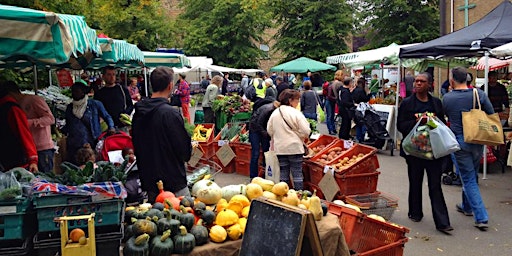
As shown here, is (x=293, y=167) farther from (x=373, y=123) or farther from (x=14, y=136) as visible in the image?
(x=373, y=123)

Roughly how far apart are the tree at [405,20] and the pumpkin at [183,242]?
27.3m

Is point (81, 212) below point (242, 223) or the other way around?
the other way around

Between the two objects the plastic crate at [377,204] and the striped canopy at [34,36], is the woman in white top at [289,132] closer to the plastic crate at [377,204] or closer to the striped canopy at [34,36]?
the plastic crate at [377,204]

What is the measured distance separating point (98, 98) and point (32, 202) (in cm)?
523

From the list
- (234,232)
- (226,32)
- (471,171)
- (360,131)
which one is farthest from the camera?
(226,32)

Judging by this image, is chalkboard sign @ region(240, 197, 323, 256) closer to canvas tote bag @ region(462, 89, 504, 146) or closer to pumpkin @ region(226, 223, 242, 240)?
pumpkin @ region(226, 223, 242, 240)

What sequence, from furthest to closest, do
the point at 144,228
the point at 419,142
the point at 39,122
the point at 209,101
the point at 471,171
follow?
the point at 209,101
the point at 471,171
the point at 39,122
the point at 419,142
the point at 144,228

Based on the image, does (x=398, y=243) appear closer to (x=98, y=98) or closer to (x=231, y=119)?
(x=98, y=98)

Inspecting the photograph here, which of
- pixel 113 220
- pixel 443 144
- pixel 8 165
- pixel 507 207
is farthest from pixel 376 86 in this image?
pixel 113 220

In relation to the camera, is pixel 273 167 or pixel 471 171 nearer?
pixel 471 171

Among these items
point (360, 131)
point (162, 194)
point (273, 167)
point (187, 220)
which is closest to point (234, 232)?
point (187, 220)

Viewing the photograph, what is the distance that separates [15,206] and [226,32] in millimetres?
34851

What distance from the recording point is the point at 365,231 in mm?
4555

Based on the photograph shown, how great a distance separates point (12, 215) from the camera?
3.32m
